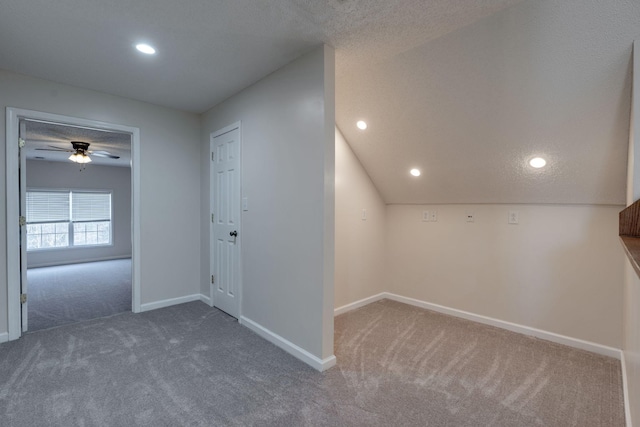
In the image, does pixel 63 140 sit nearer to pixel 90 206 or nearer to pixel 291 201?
pixel 90 206

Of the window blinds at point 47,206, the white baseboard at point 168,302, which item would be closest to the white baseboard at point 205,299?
the white baseboard at point 168,302

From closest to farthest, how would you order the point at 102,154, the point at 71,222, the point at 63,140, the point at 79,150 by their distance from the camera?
the point at 63,140 < the point at 79,150 < the point at 102,154 < the point at 71,222

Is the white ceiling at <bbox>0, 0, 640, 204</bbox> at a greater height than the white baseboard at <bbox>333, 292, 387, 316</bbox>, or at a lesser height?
greater

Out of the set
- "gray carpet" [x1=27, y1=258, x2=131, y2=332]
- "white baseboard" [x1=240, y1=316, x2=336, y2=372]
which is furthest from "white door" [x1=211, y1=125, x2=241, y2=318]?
"gray carpet" [x1=27, y1=258, x2=131, y2=332]

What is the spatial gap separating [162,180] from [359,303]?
9.05 ft

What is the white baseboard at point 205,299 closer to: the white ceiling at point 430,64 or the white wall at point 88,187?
the white ceiling at point 430,64

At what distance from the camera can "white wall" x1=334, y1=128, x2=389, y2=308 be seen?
340 centimetres

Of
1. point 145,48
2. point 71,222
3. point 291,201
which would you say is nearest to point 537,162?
point 291,201

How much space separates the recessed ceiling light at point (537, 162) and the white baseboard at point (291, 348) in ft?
7.41

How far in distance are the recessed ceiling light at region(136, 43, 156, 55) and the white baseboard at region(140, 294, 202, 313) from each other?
8.63ft

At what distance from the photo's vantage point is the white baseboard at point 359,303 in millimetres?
3404

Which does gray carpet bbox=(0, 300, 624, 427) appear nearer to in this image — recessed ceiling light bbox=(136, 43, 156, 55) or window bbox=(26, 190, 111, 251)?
recessed ceiling light bbox=(136, 43, 156, 55)

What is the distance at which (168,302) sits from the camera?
3674 mm

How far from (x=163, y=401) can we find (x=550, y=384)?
2526 millimetres
